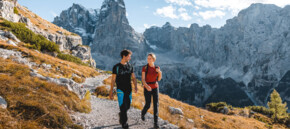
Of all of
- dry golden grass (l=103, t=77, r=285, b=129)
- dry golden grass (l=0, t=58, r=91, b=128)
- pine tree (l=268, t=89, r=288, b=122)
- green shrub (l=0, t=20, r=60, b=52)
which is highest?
green shrub (l=0, t=20, r=60, b=52)

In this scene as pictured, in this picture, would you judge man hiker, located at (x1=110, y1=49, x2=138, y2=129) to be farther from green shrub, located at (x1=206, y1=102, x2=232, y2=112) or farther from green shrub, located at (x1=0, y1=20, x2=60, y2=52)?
green shrub, located at (x1=0, y1=20, x2=60, y2=52)

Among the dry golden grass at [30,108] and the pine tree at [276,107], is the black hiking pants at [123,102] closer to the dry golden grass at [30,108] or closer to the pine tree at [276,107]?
the dry golden grass at [30,108]

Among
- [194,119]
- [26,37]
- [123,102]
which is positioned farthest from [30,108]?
[26,37]

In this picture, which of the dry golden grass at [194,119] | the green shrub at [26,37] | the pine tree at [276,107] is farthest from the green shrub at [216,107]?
the green shrub at [26,37]

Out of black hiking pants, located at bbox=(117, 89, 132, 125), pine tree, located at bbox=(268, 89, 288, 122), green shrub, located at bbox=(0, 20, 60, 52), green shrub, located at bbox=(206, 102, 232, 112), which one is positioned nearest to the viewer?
black hiking pants, located at bbox=(117, 89, 132, 125)

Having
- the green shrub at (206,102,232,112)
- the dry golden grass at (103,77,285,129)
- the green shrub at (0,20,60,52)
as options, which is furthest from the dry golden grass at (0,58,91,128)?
the green shrub at (0,20,60,52)

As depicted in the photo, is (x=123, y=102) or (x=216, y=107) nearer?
(x=123, y=102)

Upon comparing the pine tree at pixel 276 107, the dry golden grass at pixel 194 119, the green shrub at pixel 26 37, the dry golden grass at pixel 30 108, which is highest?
the green shrub at pixel 26 37

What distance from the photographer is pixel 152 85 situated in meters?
6.70

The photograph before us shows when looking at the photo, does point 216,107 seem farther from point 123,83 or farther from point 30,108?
point 30,108

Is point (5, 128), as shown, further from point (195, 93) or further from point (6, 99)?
point (195, 93)

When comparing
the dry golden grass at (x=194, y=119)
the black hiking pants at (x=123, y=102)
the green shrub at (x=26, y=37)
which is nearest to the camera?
the black hiking pants at (x=123, y=102)

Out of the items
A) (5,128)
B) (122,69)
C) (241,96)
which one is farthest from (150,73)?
(241,96)

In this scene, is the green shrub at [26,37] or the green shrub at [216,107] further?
the green shrub at [26,37]
